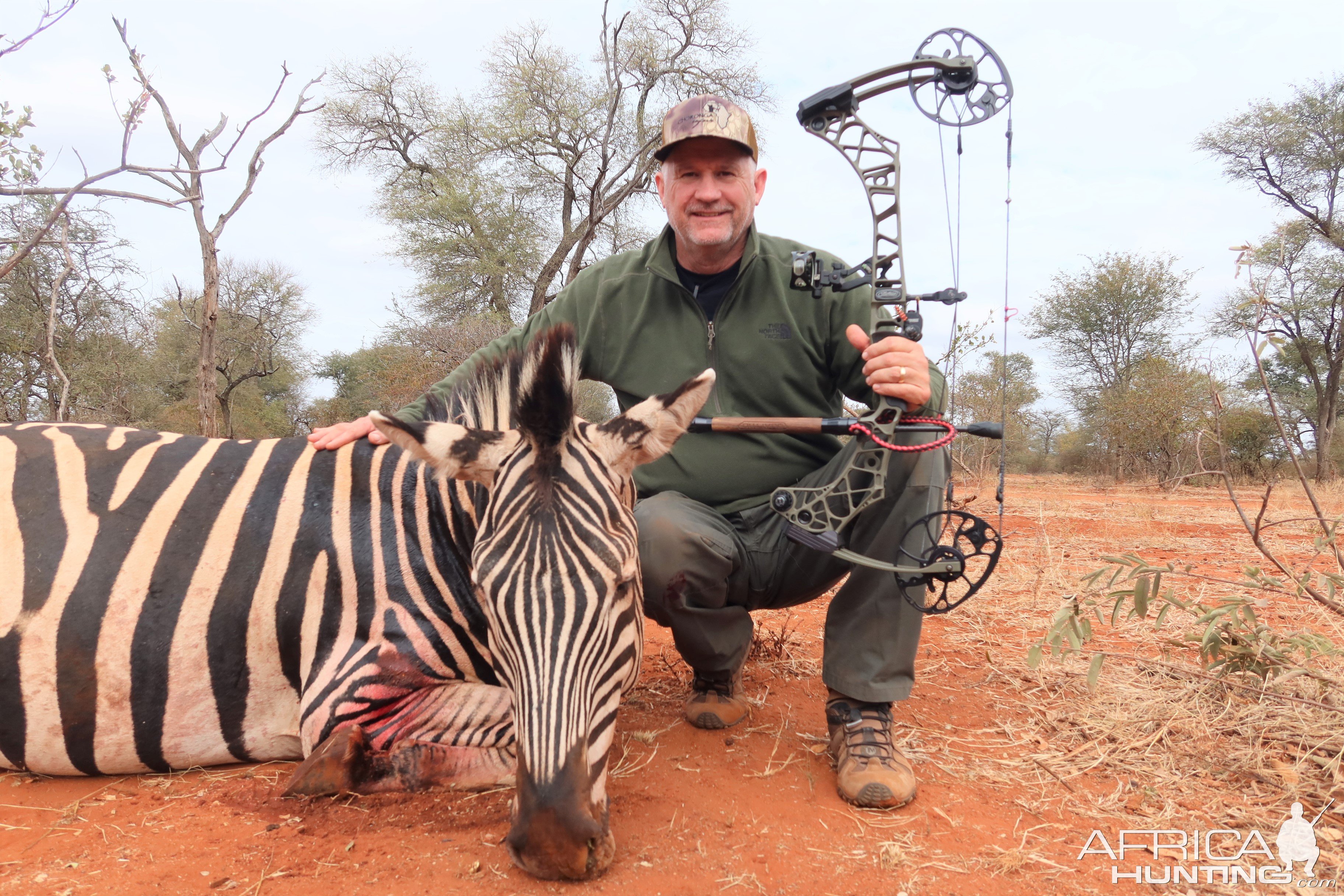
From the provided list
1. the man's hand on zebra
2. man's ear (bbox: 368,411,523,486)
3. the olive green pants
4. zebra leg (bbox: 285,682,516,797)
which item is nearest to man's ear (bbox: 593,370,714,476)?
man's ear (bbox: 368,411,523,486)

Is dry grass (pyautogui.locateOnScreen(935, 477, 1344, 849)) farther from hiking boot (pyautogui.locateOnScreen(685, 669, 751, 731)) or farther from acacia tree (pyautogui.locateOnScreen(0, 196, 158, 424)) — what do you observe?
acacia tree (pyautogui.locateOnScreen(0, 196, 158, 424))

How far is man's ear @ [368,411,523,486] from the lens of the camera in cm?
200

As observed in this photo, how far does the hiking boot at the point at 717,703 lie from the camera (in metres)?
2.86

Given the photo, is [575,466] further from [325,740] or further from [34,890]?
[34,890]

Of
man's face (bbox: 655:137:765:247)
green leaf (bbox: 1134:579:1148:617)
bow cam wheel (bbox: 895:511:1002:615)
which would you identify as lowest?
green leaf (bbox: 1134:579:1148:617)

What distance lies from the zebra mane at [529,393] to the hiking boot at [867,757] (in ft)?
4.71

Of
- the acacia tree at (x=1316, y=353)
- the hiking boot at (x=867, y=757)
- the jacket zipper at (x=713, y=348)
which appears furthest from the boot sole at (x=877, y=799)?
the acacia tree at (x=1316, y=353)

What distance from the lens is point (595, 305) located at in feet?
11.1

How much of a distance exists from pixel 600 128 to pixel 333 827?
21.9 meters

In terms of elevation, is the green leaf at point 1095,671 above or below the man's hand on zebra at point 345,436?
below

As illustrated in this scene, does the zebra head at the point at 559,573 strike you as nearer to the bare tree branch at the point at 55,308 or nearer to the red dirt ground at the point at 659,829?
the red dirt ground at the point at 659,829

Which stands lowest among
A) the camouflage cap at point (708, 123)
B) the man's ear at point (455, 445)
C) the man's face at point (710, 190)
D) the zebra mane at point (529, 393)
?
the man's ear at point (455, 445)

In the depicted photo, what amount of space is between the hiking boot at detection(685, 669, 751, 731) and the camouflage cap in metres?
2.21

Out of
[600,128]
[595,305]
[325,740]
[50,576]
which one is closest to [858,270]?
[595,305]
